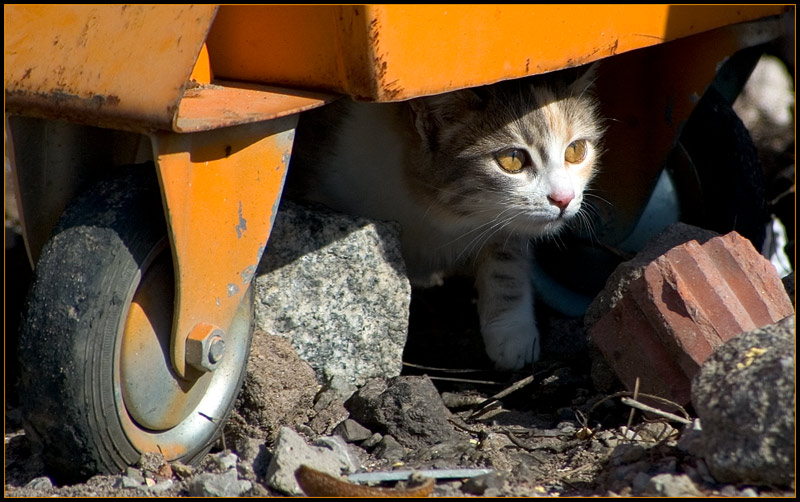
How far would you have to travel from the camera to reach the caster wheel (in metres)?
1.61

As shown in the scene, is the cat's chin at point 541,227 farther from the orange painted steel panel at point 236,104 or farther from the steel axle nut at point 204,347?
the steel axle nut at point 204,347

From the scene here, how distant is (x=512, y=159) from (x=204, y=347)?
3.75 ft

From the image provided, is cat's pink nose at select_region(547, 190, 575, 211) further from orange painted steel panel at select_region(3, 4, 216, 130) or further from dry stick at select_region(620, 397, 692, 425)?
orange painted steel panel at select_region(3, 4, 216, 130)

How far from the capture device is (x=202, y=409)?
1.88 meters

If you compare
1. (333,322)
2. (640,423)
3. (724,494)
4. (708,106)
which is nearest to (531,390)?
(640,423)

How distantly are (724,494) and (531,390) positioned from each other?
0.92 meters

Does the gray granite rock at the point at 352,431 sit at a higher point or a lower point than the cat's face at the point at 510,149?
lower

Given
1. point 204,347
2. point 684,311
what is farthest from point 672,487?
point 204,347

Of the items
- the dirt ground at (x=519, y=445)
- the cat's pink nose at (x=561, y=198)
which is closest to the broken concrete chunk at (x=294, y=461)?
the dirt ground at (x=519, y=445)

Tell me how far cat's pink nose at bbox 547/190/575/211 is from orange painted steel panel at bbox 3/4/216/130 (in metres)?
1.16

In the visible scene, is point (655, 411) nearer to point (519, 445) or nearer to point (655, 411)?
point (655, 411)

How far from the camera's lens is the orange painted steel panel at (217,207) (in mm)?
1622

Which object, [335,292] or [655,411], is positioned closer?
[655,411]

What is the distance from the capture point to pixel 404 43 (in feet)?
5.60
